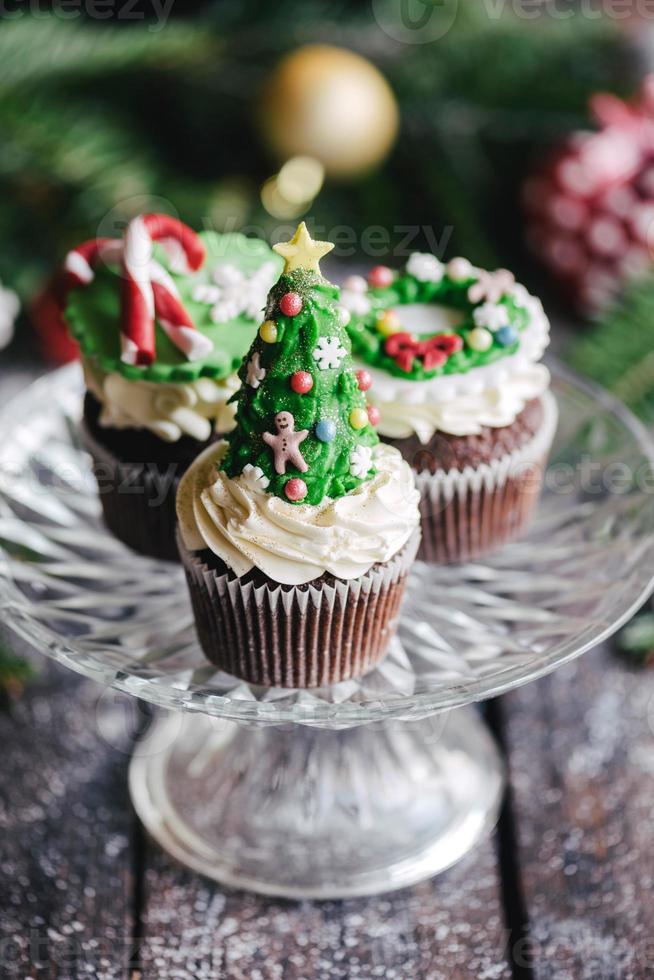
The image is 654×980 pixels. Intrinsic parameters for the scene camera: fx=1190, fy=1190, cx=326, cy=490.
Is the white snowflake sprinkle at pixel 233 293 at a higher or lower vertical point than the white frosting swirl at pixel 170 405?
higher

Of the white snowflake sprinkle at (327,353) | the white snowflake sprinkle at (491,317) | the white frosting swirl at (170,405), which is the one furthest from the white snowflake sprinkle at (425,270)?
the white snowflake sprinkle at (327,353)

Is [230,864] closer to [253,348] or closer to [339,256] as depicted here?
[253,348]

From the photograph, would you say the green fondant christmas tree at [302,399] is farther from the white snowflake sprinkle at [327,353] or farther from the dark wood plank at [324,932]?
the dark wood plank at [324,932]

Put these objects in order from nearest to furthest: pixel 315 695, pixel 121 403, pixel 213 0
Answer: pixel 315 695
pixel 121 403
pixel 213 0

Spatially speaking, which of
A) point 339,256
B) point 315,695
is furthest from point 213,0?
point 315,695

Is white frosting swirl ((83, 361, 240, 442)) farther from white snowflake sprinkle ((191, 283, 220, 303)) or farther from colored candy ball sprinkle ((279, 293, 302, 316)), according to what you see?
colored candy ball sprinkle ((279, 293, 302, 316))

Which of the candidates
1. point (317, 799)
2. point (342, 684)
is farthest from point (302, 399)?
point (317, 799)

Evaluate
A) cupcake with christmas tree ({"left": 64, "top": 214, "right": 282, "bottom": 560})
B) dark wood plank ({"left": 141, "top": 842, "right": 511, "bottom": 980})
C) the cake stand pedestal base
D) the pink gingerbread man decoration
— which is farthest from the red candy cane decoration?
dark wood plank ({"left": 141, "top": 842, "right": 511, "bottom": 980})
